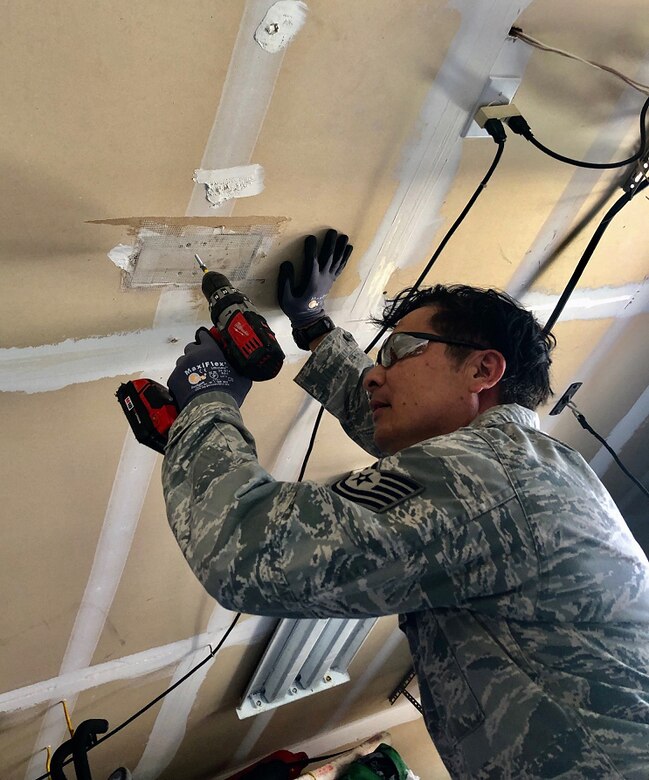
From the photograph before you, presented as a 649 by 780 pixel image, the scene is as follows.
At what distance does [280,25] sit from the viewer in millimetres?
850

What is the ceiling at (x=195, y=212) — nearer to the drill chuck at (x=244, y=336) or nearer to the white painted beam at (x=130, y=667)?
the white painted beam at (x=130, y=667)

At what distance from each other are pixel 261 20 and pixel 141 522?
1.12m

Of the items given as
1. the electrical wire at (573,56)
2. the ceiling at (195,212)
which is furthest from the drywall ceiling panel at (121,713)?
the electrical wire at (573,56)

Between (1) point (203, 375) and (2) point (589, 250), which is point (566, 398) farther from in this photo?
(1) point (203, 375)

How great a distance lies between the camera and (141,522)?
4.73 ft

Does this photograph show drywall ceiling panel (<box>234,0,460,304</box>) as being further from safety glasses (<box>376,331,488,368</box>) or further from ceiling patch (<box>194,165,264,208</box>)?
safety glasses (<box>376,331,488,368</box>)

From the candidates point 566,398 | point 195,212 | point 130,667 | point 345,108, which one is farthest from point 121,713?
point 345,108

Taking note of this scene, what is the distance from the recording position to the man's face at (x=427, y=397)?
1124 mm

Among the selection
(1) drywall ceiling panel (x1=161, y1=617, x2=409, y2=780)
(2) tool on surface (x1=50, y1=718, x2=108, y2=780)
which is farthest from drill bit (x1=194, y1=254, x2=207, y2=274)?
(1) drywall ceiling panel (x1=161, y1=617, x2=409, y2=780)

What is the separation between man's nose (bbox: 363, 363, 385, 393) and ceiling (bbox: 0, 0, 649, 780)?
0.76ft

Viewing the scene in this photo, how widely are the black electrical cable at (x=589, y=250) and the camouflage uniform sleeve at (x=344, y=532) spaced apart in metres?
0.65

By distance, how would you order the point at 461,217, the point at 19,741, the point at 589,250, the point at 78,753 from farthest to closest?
the point at 19,741 → the point at 589,250 → the point at 78,753 → the point at 461,217

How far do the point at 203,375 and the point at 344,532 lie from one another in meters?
0.37

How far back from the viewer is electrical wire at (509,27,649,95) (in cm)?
104
